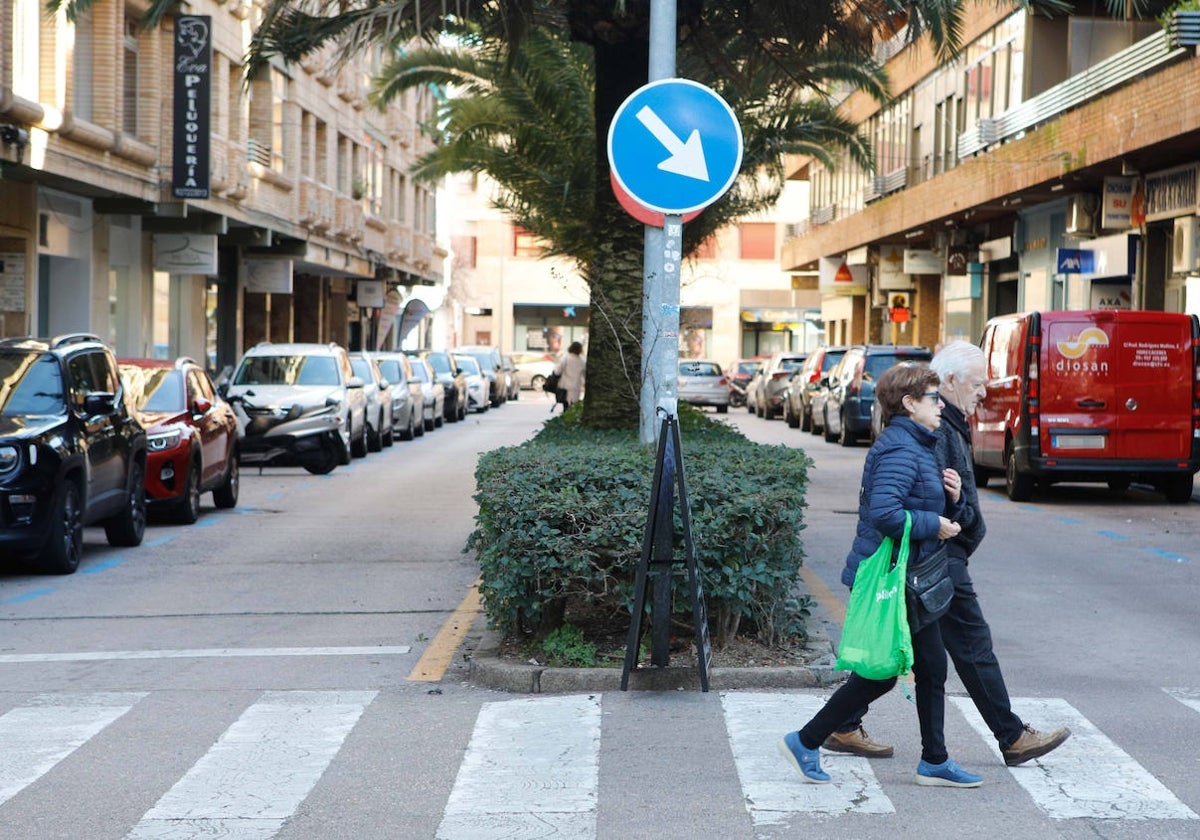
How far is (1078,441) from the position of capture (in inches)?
709

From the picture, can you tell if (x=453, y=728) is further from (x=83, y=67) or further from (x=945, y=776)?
(x=83, y=67)

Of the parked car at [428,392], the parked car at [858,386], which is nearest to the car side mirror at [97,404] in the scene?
the parked car at [858,386]

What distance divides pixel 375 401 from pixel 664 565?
20.9 metres

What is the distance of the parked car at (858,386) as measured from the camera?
1142 inches

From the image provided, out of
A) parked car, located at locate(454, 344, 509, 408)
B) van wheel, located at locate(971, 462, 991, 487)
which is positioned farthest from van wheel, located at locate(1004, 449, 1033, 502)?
parked car, located at locate(454, 344, 509, 408)

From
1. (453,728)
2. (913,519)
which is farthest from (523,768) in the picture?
(913,519)

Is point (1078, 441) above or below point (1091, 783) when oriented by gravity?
above

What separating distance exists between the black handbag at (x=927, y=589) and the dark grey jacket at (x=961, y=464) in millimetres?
191

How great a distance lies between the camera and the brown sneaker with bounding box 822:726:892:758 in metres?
6.54

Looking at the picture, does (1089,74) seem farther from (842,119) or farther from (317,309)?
(317,309)

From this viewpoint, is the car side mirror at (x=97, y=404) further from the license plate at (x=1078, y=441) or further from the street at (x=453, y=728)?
the license plate at (x=1078, y=441)

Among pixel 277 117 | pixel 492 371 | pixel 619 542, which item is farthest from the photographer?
pixel 492 371

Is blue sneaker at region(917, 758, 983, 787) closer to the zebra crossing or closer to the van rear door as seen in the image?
the zebra crossing

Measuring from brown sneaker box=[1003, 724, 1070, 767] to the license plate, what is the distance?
12042 mm
